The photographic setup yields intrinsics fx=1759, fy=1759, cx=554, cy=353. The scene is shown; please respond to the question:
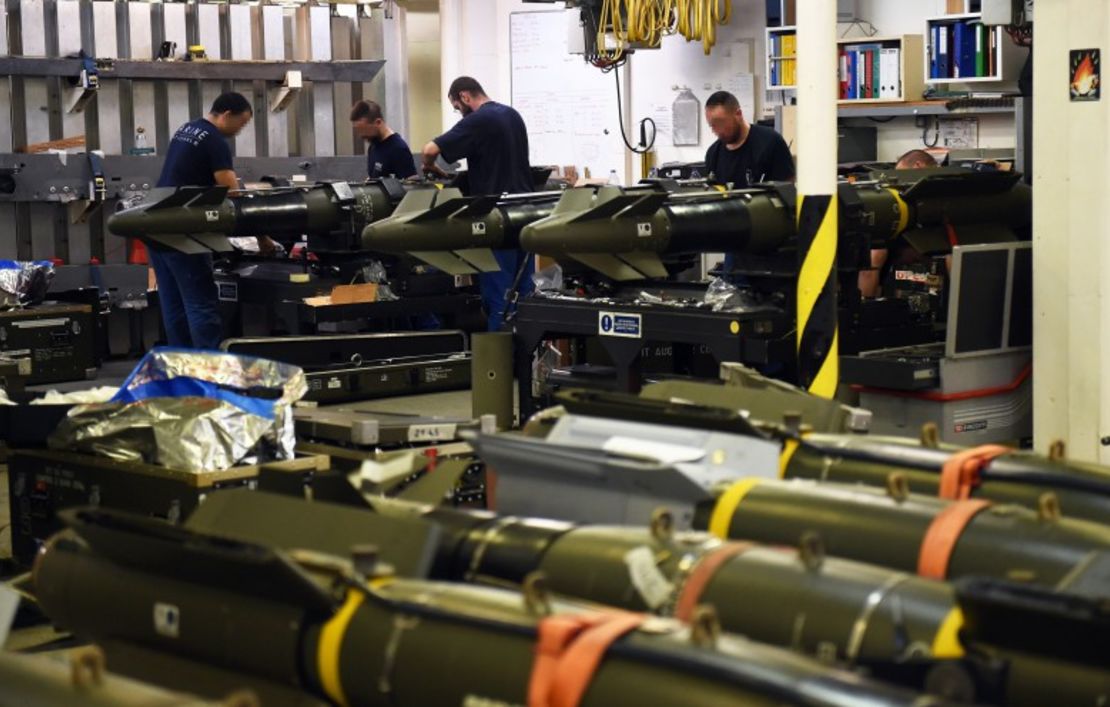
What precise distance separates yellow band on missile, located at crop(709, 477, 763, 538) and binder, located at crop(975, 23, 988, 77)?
7365 mm

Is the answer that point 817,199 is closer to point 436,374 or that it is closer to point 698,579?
point 436,374

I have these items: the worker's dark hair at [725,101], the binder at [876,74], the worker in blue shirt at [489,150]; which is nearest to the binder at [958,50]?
the binder at [876,74]

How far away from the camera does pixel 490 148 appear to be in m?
8.88

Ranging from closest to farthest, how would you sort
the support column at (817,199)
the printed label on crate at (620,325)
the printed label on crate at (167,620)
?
the printed label on crate at (167,620)
the support column at (817,199)
the printed label on crate at (620,325)

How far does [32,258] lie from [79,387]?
148 centimetres

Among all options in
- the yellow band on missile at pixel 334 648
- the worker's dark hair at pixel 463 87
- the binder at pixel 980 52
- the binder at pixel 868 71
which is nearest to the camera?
the yellow band on missile at pixel 334 648

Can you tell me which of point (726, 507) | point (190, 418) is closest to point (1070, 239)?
point (190, 418)

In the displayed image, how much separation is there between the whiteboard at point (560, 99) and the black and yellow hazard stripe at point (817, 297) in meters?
6.64

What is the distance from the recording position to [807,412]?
130 inches

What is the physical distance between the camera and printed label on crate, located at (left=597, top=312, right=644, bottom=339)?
625cm

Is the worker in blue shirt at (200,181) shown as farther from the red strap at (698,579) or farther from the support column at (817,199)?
the red strap at (698,579)

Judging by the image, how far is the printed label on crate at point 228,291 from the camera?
874 centimetres

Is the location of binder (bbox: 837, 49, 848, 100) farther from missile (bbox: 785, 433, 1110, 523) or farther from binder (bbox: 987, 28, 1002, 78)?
missile (bbox: 785, 433, 1110, 523)

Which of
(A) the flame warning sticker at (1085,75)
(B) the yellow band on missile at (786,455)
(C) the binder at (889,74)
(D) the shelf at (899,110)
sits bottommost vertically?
(B) the yellow band on missile at (786,455)
